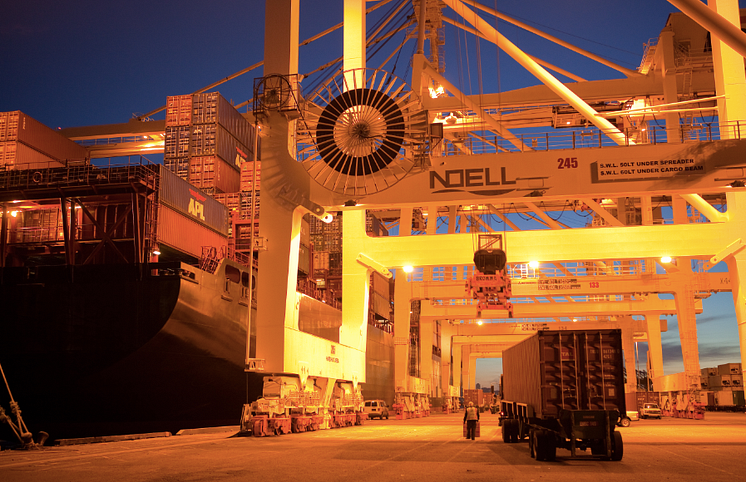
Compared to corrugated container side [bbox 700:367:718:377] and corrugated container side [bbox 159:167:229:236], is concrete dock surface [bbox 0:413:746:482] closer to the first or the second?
corrugated container side [bbox 159:167:229:236]

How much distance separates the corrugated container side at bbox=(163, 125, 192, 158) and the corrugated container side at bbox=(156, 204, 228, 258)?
582 cm

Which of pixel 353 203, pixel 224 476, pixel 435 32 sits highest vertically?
pixel 435 32

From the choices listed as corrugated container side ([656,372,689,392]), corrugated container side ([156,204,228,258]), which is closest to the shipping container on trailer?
corrugated container side ([156,204,228,258])

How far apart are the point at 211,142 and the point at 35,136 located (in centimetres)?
754

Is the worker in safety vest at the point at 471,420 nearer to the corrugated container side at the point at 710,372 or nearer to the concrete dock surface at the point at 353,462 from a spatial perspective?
the concrete dock surface at the point at 353,462

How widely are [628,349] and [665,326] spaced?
693cm

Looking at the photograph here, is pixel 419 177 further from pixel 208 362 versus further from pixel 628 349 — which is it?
pixel 628 349

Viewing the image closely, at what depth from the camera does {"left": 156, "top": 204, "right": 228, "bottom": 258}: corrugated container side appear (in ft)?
76.0

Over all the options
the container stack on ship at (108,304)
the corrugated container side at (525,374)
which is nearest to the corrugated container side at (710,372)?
the corrugated container side at (525,374)

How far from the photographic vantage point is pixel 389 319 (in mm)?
58812

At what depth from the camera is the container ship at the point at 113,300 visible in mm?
20672

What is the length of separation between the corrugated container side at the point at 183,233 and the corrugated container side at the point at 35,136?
5143 millimetres

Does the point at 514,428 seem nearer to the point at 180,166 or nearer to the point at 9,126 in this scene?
the point at 180,166

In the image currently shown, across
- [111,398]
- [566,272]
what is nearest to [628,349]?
[566,272]
